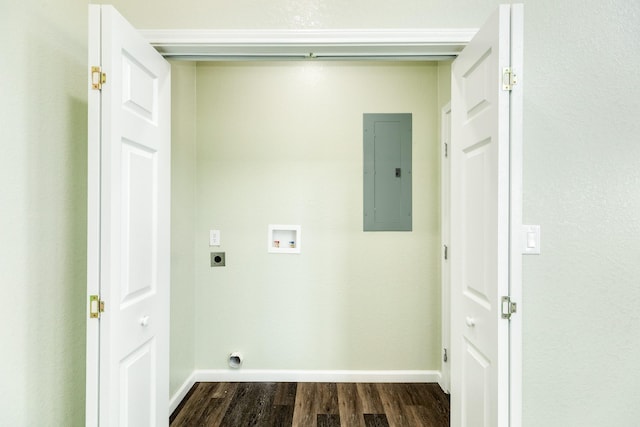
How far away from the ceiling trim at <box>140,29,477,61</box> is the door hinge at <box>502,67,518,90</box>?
45 centimetres

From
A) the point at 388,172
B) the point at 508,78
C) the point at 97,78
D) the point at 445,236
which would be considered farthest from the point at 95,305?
the point at 445,236

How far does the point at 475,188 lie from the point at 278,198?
1.66 meters

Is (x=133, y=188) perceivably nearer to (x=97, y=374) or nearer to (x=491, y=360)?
(x=97, y=374)

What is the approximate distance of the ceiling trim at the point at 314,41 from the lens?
146 centimetres

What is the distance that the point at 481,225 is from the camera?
4.17ft

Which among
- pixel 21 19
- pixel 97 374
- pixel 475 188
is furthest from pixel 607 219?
pixel 21 19

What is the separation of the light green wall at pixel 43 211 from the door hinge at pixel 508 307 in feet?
5.31

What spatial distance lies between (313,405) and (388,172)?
1814mm

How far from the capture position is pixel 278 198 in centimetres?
269

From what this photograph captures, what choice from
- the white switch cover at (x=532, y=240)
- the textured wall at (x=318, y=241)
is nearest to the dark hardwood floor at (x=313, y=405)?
the textured wall at (x=318, y=241)

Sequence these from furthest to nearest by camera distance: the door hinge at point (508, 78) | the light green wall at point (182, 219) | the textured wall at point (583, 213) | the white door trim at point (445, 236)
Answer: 1. the white door trim at point (445, 236)
2. the light green wall at point (182, 219)
3. the textured wall at point (583, 213)
4. the door hinge at point (508, 78)

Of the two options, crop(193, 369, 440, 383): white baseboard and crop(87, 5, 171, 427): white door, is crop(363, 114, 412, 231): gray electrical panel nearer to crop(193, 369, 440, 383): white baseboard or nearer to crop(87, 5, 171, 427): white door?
crop(193, 369, 440, 383): white baseboard

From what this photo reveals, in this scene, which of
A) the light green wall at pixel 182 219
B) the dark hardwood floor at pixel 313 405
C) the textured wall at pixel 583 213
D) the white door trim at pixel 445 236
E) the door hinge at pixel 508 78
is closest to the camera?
the door hinge at pixel 508 78

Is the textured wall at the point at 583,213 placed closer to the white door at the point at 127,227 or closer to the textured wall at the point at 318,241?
the textured wall at the point at 318,241
